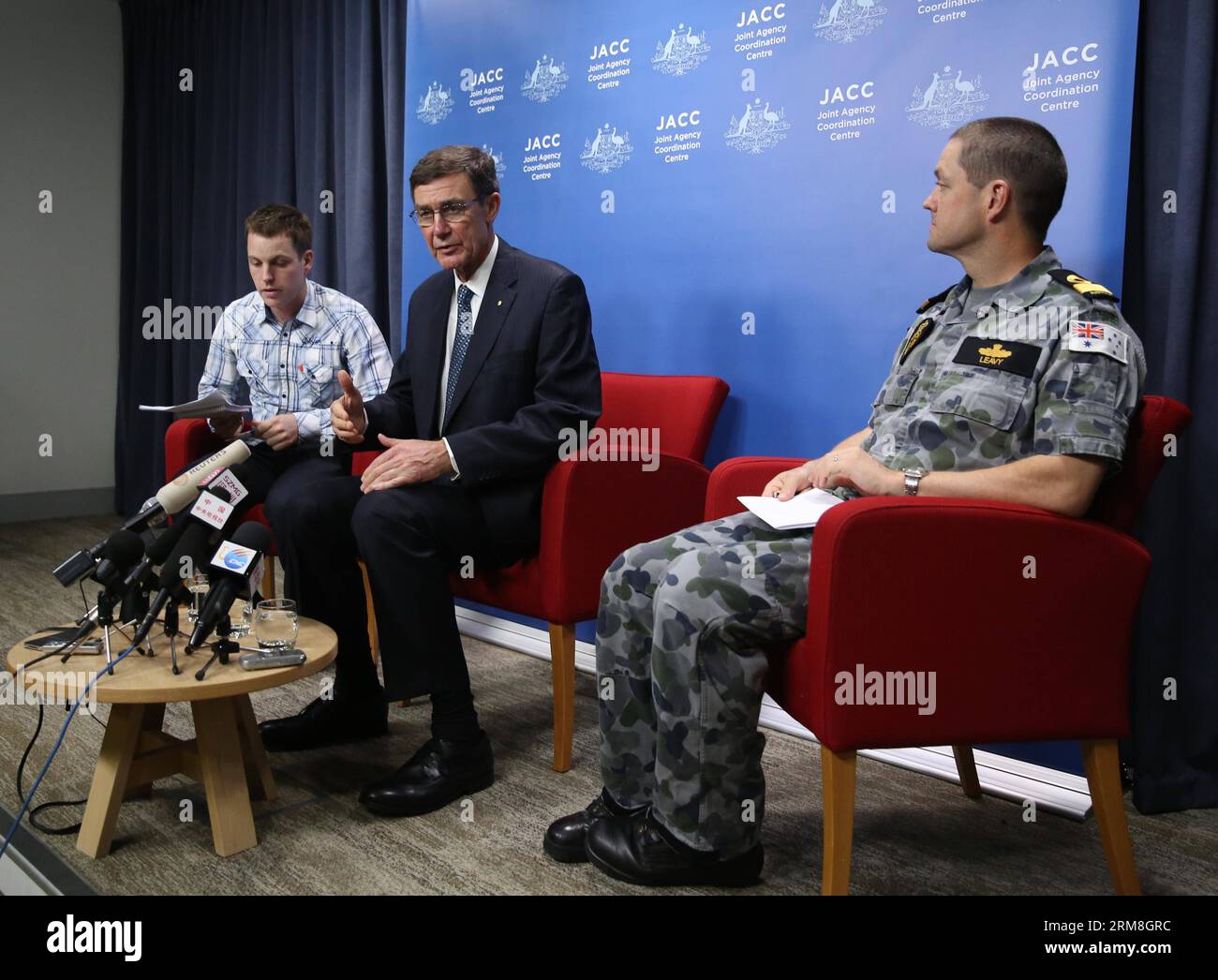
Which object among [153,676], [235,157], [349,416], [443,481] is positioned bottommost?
[153,676]

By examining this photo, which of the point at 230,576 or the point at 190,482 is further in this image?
the point at 190,482

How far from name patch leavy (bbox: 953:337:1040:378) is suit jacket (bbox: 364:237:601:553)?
0.86m

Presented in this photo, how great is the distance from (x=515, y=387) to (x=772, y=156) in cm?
90

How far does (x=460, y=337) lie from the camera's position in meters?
2.48

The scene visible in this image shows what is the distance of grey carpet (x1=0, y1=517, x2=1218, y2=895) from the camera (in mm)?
1824

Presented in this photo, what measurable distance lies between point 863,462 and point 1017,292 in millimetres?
398

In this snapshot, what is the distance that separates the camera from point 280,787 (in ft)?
7.22

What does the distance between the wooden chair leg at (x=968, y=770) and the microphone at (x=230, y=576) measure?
1.44 metres

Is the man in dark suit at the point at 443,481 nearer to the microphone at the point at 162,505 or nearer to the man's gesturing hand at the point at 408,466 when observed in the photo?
the man's gesturing hand at the point at 408,466

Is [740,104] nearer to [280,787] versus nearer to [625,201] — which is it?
[625,201]

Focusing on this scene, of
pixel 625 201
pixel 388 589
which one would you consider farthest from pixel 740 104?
pixel 388 589

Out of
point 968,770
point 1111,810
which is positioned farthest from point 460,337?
point 1111,810

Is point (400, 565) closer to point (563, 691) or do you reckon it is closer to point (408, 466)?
point (408, 466)

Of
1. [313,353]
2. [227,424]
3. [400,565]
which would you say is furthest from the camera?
[313,353]
